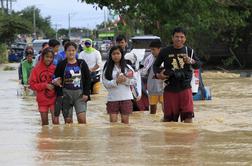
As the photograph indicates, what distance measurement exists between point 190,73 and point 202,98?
281 inches

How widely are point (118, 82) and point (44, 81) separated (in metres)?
1.11

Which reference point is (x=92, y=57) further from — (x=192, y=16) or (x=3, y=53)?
(x=3, y=53)

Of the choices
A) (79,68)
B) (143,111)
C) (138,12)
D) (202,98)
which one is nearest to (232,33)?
(138,12)

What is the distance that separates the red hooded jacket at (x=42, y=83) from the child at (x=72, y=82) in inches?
8.6

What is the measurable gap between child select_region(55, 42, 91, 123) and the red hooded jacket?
0.22 metres

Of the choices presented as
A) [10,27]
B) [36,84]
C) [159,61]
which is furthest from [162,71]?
[10,27]

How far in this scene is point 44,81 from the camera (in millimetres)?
9391

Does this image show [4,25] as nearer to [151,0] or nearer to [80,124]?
[151,0]

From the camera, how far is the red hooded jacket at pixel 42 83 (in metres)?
9.38

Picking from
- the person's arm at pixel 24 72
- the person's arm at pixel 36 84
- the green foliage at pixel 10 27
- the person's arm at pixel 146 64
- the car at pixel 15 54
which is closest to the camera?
the person's arm at pixel 36 84

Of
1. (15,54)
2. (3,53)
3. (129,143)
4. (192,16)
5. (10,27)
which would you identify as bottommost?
(15,54)

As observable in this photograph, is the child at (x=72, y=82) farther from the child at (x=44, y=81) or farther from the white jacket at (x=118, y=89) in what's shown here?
the white jacket at (x=118, y=89)

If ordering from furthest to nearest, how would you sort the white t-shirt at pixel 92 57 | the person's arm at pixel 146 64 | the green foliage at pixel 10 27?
1. the green foliage at pixel 10 27
2. the white t-shirt at pixel 92 57
3. the person's arm at pixel 146 64

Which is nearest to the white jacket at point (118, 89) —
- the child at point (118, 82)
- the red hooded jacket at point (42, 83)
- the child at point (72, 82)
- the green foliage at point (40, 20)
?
the child at point (118, 82)
